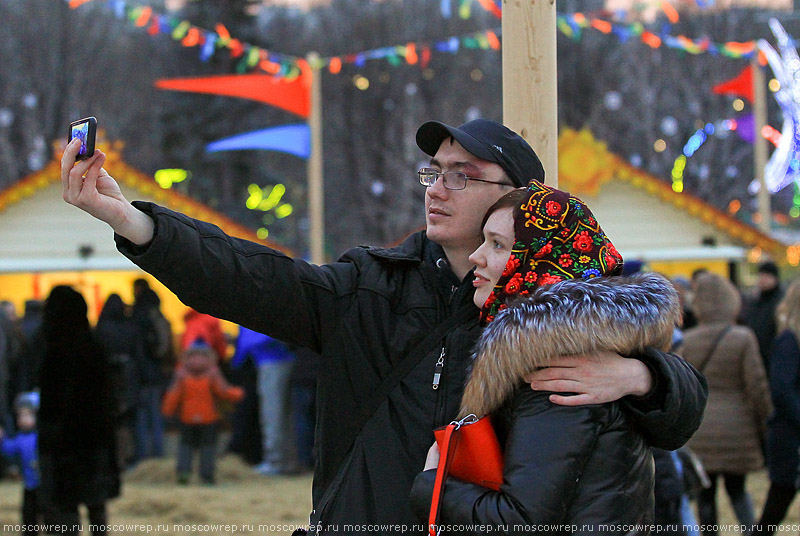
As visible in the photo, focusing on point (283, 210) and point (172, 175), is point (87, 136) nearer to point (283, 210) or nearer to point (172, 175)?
point (172, 175)

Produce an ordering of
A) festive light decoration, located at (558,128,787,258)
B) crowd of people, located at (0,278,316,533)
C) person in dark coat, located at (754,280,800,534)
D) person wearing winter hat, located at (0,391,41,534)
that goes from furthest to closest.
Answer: festive light decoration, located at (558,128,787,258)
crowd of people, located at (0,278,316,533)
person wearing winter hat, located at (0,391,41,534)
person in dark coat, located at (754,280,800,534)

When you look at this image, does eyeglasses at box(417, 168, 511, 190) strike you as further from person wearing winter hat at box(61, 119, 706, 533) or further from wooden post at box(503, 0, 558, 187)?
wooden post at box(503, 0, 558, 187)

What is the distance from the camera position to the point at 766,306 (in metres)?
9.70

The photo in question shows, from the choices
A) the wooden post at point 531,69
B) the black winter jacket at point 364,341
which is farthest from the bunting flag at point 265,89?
the black winter jacket at point 364,341

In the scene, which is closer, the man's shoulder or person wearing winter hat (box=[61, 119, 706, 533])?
person wearing winter hat (box=[61, 119, 706, 533])

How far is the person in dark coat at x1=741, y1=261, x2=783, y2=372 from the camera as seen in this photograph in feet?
31.4

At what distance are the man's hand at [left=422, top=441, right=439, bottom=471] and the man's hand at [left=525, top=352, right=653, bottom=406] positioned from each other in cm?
29

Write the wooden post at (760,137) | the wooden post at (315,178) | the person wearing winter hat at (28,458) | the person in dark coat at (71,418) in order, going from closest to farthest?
the person in dark coat at (71,418)
the person wearing winter hat at (28,458)
the wooden post at (315,178)
the wooden post at (760,137)

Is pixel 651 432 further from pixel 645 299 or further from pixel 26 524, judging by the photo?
pixel 26 524

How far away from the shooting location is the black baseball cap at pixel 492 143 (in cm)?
284

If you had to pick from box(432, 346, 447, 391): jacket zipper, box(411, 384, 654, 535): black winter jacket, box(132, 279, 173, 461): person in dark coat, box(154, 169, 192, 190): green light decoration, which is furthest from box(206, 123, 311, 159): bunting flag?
box(154, 169, 192, 190): green light decoration

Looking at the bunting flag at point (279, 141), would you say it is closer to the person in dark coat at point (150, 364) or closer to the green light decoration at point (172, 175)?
the person in dark coat at point (150, 364)

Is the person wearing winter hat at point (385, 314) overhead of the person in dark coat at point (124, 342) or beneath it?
overhead

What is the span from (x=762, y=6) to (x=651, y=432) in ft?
134
